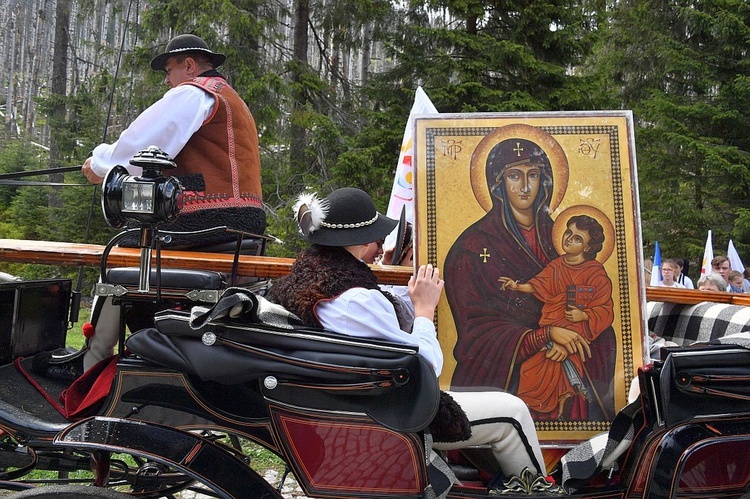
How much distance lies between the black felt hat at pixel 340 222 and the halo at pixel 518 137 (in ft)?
1.27

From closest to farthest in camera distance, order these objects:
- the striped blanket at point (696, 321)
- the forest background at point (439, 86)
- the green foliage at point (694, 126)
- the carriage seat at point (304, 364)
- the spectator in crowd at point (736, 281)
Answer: the carriage seat at point (304, 364) < the striped blanket at point (696, 321) < the spectator in crowd at point (736, 281) < the forest background at point (439, 86) < the green foliage at point (694, 126)

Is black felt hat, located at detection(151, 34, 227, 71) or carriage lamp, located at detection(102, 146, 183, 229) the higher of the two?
black felt hat, located at detection(151, 34, 227, 71)

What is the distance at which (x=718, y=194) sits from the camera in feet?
42.8

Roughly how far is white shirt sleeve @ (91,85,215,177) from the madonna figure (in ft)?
4.19

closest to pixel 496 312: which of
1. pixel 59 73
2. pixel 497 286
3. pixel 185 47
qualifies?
pixel 497 286

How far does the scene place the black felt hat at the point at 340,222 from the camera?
101 inches

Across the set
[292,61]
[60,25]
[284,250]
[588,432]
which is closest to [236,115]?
[588,432]

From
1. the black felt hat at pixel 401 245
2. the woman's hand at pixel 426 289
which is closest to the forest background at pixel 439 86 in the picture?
the black felt hat at pixel 401 245

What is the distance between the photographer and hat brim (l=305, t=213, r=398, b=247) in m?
2.56

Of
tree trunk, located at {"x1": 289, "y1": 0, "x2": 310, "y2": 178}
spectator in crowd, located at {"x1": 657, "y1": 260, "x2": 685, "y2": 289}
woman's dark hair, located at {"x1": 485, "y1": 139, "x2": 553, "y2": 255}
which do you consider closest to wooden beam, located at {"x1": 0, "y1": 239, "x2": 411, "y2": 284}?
woman's dark hair, located at {"x1": 485, "y1": 139, "x2": 553, "y2": 255}

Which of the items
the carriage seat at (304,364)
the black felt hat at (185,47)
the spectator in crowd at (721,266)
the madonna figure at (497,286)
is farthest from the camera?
the spectator in crowd at (721,266)

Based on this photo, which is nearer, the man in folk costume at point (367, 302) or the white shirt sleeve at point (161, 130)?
the man in folk costume at point (367, 302)

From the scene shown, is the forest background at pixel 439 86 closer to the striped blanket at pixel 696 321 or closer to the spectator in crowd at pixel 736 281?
the spectator in crowd at pixel 736 281

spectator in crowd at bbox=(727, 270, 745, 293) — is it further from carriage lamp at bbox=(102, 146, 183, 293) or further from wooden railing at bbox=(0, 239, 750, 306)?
carriage lamp at bbox=(102, 146, 183, 293)
